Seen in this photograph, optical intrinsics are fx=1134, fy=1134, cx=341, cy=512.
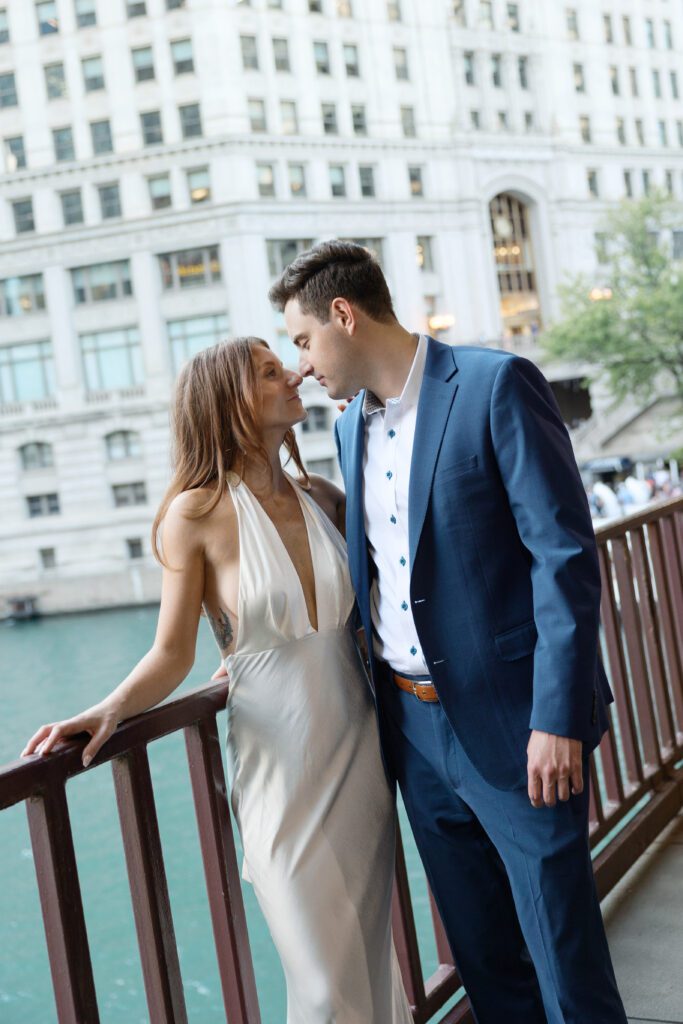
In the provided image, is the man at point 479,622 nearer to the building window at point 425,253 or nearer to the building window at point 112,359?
the building window at point 112,359

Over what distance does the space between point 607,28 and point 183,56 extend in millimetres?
15883

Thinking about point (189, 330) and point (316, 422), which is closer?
point (316, 422)

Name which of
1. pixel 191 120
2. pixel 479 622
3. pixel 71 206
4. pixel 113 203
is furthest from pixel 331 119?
pixel 479 622

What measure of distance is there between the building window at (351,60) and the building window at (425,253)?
545 cm

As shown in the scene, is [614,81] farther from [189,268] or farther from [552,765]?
[552,765]

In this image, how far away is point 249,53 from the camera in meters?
34.2

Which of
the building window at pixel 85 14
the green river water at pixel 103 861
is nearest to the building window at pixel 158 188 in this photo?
the building window at pixel 85 14

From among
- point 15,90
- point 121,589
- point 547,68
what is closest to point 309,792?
point 121,589

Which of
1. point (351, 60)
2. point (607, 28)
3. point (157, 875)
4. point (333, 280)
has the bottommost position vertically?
point (157, 875)

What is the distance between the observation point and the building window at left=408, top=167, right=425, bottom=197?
117 feet

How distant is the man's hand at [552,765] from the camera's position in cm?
139

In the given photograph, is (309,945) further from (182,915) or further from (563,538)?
(182,915)

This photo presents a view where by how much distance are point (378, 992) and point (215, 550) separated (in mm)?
651

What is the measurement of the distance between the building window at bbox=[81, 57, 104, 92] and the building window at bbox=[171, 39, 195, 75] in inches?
86.8
